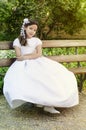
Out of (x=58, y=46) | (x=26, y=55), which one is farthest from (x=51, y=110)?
(x=58, y=46)

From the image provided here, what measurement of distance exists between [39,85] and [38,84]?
0.08 ft

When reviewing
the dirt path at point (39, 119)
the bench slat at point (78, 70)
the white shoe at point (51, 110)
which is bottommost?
the dirt path at point (39, 119)

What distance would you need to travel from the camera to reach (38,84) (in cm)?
595

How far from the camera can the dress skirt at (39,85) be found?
5789 millimetres

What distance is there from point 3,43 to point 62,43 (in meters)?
1.10

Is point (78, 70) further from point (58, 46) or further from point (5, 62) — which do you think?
point (5, 62)

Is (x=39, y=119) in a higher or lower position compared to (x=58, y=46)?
lower

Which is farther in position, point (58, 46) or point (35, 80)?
point (58, 46)

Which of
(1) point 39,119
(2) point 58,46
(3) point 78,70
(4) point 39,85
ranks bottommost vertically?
(1) point 39,119

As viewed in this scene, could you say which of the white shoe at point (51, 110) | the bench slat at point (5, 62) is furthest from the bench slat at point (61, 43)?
the white shoe at point (51, 110)

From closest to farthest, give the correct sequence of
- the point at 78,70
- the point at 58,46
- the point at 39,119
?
1. the point at 39,119
2. the point at 58,46
3. the point at 78,70

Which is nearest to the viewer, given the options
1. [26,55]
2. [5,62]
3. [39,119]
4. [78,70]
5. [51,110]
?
[39,119]

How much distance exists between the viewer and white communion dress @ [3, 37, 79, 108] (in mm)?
5793

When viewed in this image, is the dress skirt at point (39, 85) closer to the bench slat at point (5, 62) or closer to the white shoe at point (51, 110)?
the white shoe at point (51, 110)
